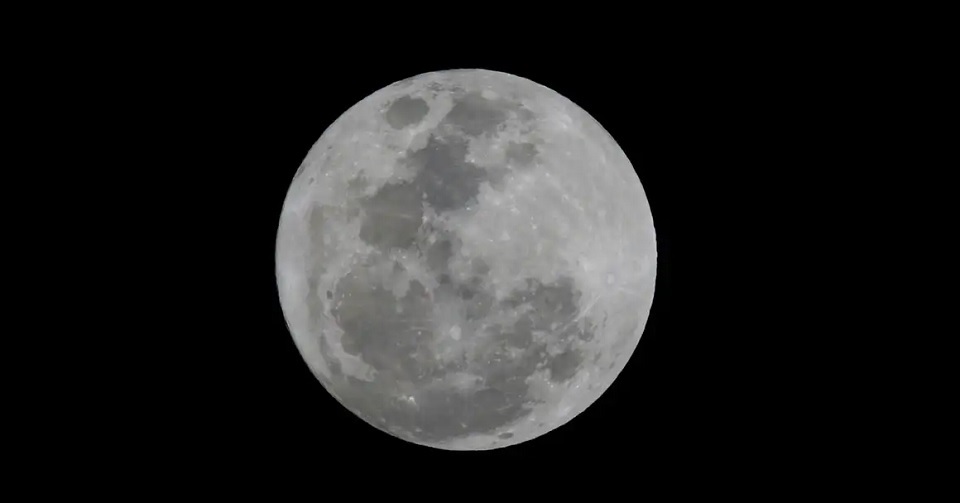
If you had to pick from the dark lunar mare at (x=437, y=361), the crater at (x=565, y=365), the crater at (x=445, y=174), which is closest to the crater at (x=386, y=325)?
the dark lunar mare at (x=437, y=361)

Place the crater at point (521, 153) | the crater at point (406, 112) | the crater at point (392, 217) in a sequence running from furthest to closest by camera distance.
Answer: the crater at point (406, 112) → the crater at point (521, 153) → the crater at point (392, 217)

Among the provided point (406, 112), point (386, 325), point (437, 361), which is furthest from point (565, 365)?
point (406, 112)

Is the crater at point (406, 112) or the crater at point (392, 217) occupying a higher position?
the crater at point (406, 112)

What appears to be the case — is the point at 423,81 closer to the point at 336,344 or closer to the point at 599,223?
the point at 599,223

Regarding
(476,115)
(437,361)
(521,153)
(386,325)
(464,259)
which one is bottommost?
(437,361)

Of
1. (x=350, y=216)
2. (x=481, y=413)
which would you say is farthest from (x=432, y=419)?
(x=350, y=216)

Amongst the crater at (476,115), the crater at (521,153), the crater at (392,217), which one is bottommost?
the crater at (392,217)

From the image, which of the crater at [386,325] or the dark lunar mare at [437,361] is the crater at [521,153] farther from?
the crater at [386,325]

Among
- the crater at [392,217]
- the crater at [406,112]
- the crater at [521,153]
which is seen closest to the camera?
the crater at [392,217]

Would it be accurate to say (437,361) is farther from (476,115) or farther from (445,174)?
(476,115)
